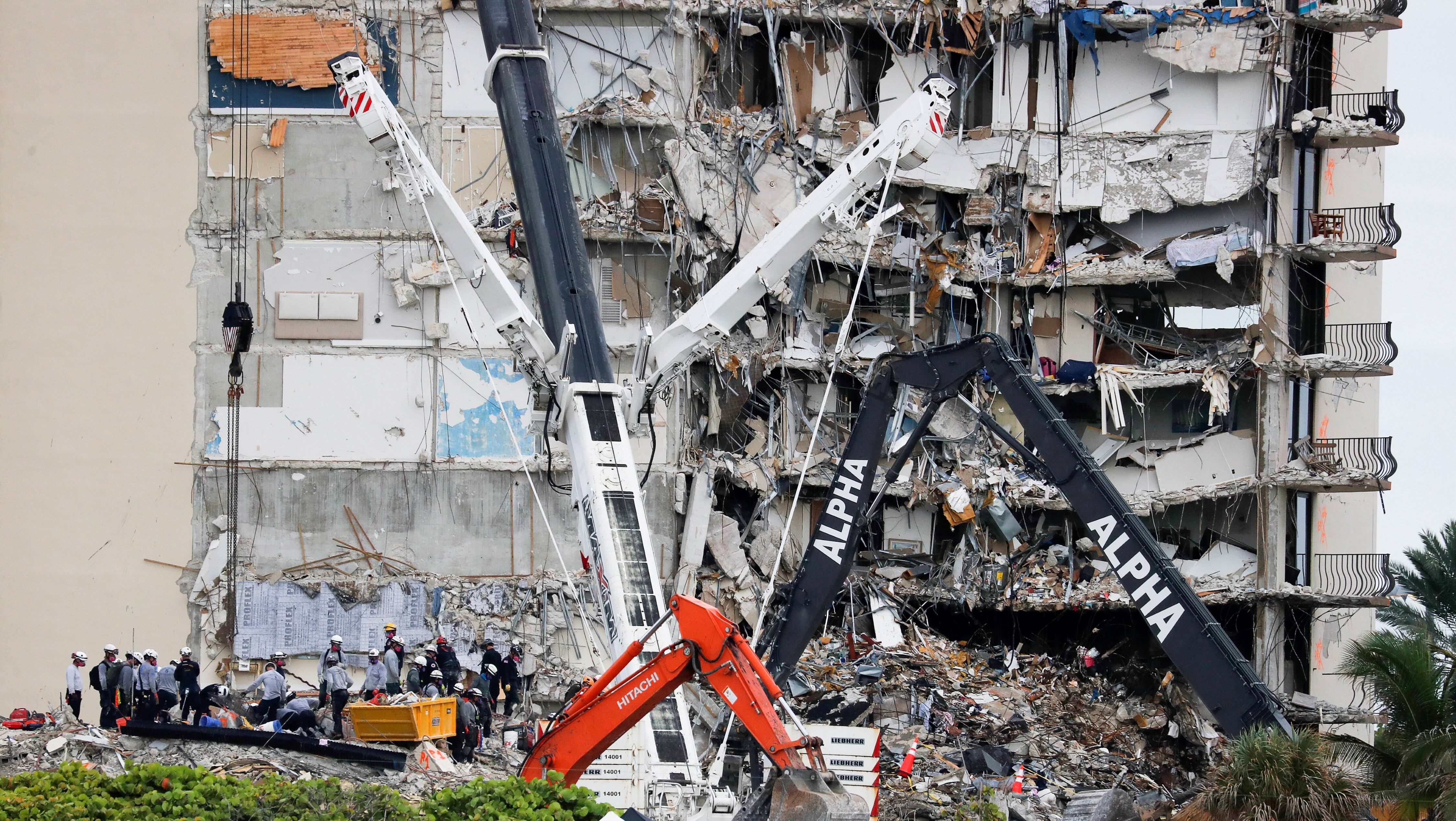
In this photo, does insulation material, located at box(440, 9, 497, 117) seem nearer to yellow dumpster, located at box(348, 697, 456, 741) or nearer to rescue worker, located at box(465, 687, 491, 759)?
rescue worker, located at box(465, 687, 491, 759)

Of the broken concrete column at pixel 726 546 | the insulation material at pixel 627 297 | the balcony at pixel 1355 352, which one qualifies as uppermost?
the insulation material at pixel 627 297

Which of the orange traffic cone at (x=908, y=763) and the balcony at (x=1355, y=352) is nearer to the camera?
the orange traffic cone at (x=908, y=763)

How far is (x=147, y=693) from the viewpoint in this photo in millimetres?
22953

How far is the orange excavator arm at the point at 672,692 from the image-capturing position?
16391 millimetres

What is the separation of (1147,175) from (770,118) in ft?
23.3

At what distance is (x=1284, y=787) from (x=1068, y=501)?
17.9 feet

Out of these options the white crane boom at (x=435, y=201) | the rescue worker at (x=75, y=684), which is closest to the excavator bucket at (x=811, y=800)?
the white crane boom at (x=435, y=201)

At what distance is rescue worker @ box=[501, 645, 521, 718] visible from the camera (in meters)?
26.3

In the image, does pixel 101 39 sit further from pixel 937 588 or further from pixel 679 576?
pixel 937 588

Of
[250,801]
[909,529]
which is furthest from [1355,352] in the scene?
[250,801]

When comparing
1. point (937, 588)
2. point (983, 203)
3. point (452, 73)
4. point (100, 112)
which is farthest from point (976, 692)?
point (100, 112)

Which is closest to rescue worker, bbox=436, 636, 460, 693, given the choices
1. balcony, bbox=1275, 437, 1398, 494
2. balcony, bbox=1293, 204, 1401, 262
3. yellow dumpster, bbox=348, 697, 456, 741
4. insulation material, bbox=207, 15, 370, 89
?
yellow dumpster, bbox=348, 697, 456, 741

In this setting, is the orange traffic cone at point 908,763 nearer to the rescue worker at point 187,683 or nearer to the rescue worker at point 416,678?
the rescue worker at point 416,678

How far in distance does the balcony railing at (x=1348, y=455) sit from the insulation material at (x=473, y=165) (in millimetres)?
15331
